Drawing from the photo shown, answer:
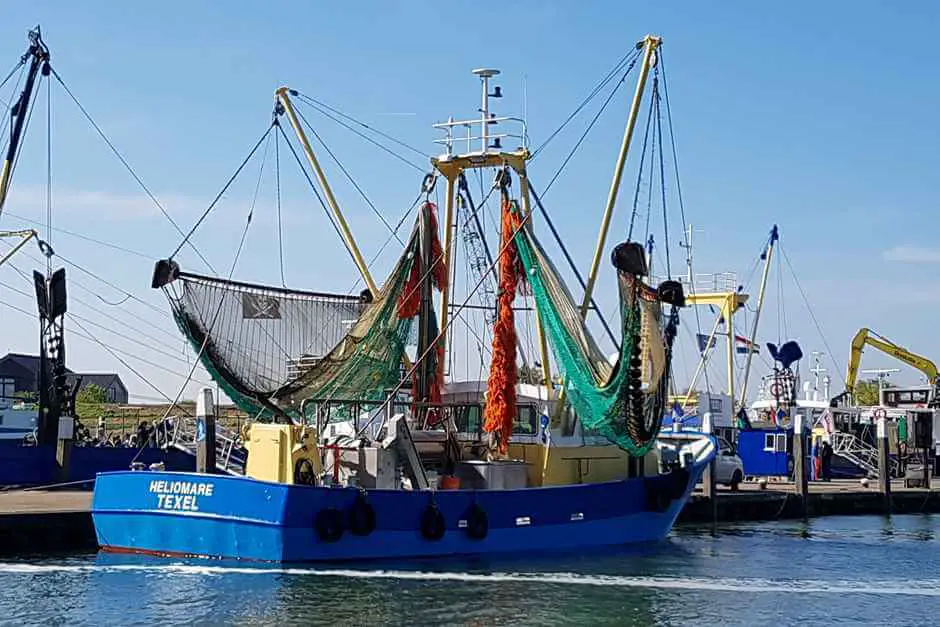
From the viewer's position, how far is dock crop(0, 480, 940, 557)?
75.5 ft

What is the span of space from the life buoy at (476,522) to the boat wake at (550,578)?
150 centimetres

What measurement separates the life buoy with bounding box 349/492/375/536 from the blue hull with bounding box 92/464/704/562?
49 millimetres

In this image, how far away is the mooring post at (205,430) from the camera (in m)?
24.6

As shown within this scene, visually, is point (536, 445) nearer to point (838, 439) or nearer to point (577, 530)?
point (577, 530)

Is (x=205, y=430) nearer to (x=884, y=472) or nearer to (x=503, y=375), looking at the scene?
(x=503, y=375)

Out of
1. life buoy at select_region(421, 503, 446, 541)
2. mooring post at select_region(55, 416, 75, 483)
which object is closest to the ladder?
life buoy at select_region(421, 503, 446, 541)

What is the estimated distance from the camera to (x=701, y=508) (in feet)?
105

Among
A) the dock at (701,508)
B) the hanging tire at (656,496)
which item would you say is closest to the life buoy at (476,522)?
the hanging tire at (656,496)

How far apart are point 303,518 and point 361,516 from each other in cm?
110

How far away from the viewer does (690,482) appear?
2762cm

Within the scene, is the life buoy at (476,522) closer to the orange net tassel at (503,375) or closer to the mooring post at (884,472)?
the orange net tassel at (503,375)

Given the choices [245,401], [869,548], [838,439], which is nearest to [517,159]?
[245,401]

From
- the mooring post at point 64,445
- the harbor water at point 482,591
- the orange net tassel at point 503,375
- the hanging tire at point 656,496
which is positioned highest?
the orange net tassel at point 503,375

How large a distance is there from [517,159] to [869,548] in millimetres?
11726
